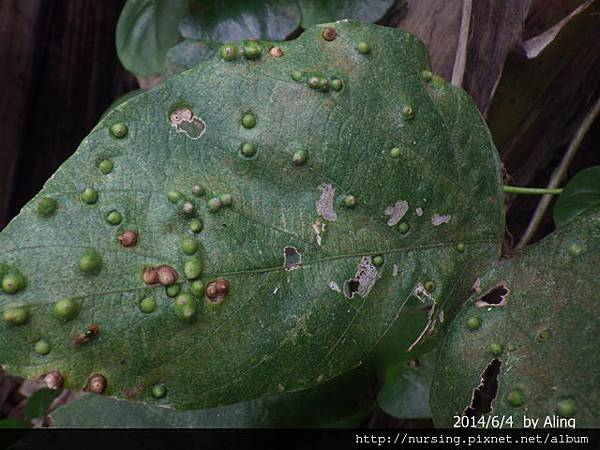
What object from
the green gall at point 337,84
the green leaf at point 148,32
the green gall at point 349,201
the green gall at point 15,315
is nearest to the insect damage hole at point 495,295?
the green gall at point 349,201

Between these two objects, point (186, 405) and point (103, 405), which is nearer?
point (186, 405)

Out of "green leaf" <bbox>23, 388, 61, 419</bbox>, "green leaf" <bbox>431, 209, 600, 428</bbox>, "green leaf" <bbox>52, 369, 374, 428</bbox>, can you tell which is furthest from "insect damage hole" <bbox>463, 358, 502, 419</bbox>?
"green leaf" <bbox>23, 388, 61, 419</bbox>

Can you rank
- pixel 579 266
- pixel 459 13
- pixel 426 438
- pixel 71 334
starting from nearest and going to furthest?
1. pixel 71 334
2. pixel 579 266
3. pixel 426 438
4. pixel 459 13

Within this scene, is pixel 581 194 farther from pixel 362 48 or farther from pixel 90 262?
pixel 90 262

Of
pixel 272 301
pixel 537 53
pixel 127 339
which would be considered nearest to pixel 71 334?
pixel 127 339

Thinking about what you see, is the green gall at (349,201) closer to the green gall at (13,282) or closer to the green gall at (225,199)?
the green gall at (225,199)

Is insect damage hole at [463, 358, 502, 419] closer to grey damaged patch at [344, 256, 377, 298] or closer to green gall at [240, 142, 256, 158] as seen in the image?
grey damaged patch at [344, 256, 377, 298]

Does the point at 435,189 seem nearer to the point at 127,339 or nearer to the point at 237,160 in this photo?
the point at 237,160
